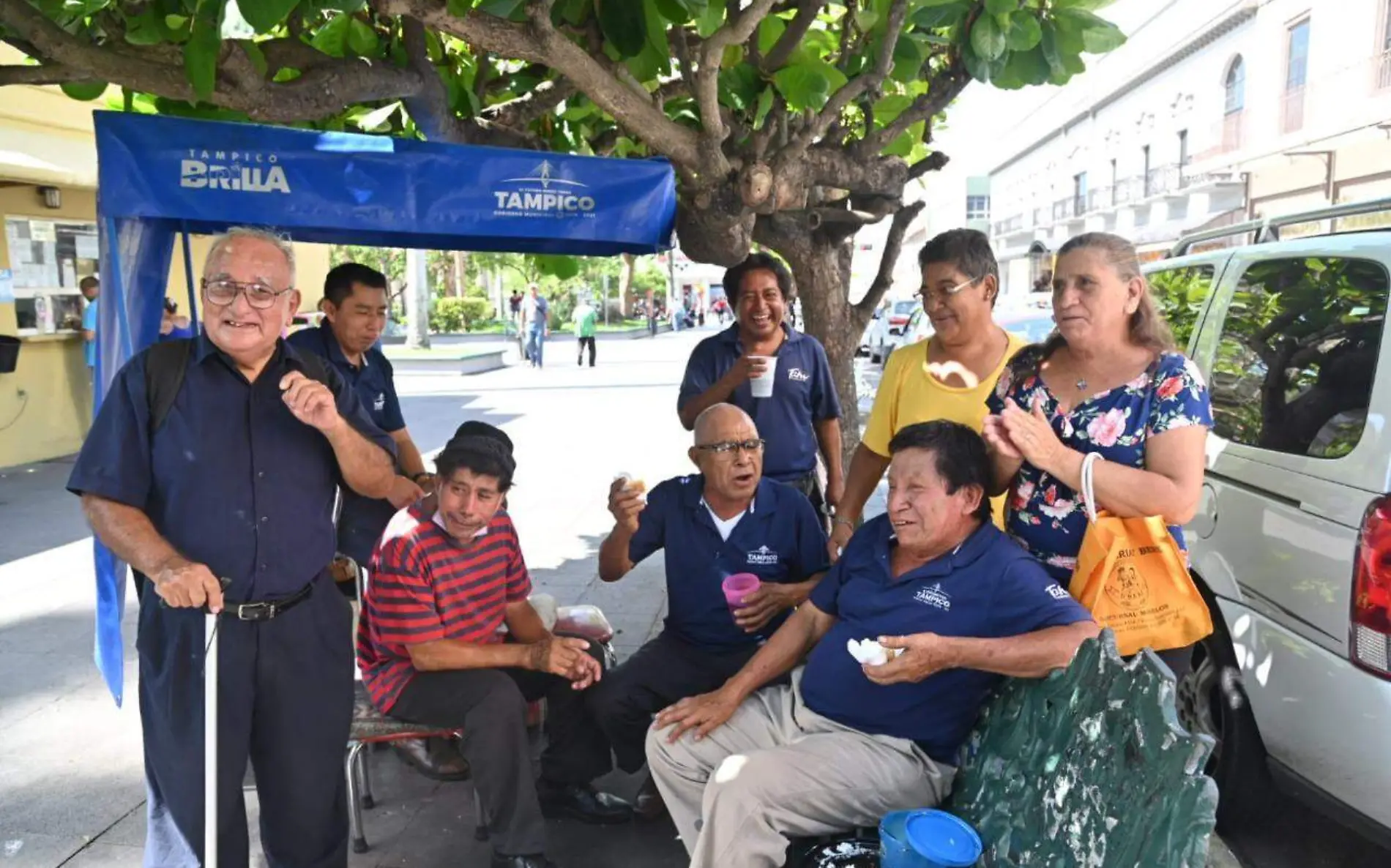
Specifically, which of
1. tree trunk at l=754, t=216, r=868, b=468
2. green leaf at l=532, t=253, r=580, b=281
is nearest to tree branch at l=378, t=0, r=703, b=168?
green leaf at l=532, t=253, r=580, b=281

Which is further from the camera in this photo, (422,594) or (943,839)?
(422,594)

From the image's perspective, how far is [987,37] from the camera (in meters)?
3.63

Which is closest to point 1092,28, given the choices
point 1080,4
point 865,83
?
point 1080,4

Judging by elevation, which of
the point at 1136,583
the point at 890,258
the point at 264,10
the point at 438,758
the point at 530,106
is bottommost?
the point at 438,758

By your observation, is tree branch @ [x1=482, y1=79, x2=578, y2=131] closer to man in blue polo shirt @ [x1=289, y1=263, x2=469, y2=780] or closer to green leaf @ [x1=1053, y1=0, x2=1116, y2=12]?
man in blue polo shirt @ [x1=289, y1=263, x2=469, y2=780]

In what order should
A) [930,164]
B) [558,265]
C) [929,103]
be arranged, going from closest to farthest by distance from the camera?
[929,103] → [558,265] → [930,164]

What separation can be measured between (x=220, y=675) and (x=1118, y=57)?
4751cm

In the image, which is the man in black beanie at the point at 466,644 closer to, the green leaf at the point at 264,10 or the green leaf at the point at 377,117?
the green leaf at the point at 264,10

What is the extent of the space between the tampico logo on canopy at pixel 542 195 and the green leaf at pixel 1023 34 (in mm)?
1698

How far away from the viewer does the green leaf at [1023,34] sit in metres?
3.70

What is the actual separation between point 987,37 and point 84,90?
3.75m

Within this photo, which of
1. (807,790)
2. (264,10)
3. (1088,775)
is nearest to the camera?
(1088,775)

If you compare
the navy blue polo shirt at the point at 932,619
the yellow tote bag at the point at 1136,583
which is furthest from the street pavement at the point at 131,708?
the yellow tote bag at the point at 1136,583

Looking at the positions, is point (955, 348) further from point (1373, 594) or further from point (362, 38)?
point (362, 38)
